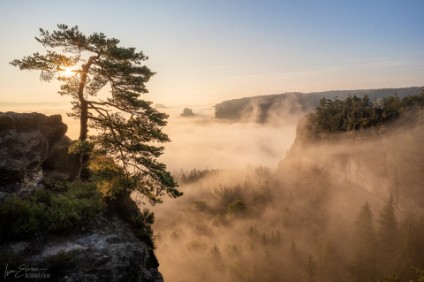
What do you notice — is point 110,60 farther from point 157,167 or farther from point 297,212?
point 297,212

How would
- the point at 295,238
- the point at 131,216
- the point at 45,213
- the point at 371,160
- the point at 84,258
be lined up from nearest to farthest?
the point at 84,258, the point at 45,213, the point at 131,216, the point at 295,238, the point at 371,160

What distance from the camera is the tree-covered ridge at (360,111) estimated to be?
110250mm

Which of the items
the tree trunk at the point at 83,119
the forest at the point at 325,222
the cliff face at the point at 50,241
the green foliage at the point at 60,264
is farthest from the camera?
the forest at the point at 325,222

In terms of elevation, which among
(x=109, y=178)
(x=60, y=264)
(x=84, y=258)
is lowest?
(x=84, y=258)

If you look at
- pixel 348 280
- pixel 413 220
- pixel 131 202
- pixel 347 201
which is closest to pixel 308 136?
pixel 347 201

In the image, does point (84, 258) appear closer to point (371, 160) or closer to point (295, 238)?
point (295, 238)

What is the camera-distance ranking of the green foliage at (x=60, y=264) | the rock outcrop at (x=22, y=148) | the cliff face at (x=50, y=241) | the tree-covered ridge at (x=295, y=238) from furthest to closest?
1. the tree-covered ridge at (x=295, y=238)
2. the rock outcrop at (x=22, y=148)
3. the cliff face at (x=50, y=241)
4. the green foliage at (x=60, y=264)

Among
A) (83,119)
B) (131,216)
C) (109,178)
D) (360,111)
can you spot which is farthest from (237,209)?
(109,178)

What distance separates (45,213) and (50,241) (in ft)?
5.02

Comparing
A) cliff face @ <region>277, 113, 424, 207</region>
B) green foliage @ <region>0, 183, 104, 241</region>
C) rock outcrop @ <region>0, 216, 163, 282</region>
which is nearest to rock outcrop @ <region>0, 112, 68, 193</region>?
green foliage @ <region>0, 183, 104, 241</region>

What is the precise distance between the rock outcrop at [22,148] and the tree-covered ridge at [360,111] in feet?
396

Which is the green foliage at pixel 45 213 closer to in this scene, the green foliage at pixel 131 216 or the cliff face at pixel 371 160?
the green foliage at pixel 131 216

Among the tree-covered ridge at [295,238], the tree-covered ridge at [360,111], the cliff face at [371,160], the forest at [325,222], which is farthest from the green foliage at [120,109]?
the tree-covered ridge at [360,111]

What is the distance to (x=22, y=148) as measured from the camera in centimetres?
1642
